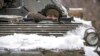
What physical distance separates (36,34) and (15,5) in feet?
13.2

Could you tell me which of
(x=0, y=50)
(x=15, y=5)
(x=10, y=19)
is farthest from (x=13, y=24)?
(x=15, y=5)

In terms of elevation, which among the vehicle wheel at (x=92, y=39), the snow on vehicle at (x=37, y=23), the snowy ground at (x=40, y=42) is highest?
the snow on vehicle at (x=37, y=23)

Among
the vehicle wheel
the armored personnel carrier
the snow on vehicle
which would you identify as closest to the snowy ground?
the snow on vehicle

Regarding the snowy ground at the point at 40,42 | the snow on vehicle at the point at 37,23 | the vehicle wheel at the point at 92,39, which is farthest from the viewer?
the vehicle wheel at the point at 92,39

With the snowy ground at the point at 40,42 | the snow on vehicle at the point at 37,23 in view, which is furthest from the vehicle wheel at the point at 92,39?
the snowy ground at the point at 40,42

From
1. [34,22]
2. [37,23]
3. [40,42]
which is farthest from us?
[34,22]

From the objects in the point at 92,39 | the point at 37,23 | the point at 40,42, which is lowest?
the point at 92,39

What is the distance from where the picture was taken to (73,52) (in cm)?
1111

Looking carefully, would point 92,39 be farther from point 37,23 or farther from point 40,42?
point 40,42

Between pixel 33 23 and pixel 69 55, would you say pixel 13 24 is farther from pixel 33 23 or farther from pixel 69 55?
pixel 69 55

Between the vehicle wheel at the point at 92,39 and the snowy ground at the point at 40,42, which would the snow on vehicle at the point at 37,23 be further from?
the vehicle wheel at the point at 92,39

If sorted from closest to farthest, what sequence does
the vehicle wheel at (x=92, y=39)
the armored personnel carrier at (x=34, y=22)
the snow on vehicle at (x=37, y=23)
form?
1. the snow on vehicle at (x=37, y=23)
2. the armored personnel carrier at (x=34, y=22)
3. the vehicle wheel at (x=92, y=39)

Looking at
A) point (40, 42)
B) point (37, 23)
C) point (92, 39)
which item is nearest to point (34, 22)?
point (37, 23)

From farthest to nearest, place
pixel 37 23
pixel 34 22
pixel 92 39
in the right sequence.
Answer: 1. pixel 92 39
2. pixel 34 22
3. pixel 37 23
